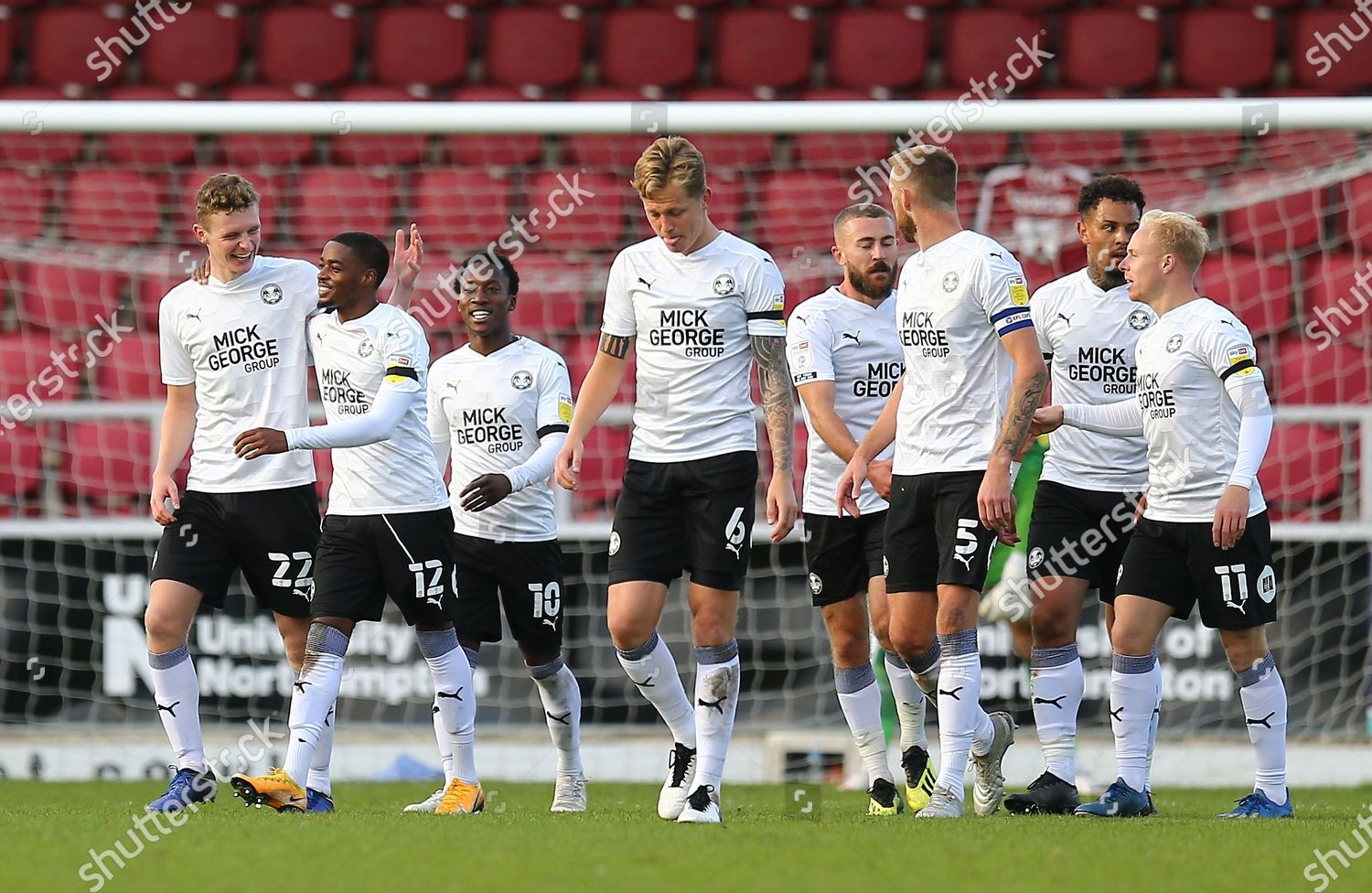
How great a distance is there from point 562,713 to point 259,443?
5.62ft

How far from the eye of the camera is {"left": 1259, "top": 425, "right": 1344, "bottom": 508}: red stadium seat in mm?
8664

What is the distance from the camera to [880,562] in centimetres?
624

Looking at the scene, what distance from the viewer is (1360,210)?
34.6 ft

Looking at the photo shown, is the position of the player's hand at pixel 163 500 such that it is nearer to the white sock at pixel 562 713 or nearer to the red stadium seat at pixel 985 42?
the white sock at pixel 562 713

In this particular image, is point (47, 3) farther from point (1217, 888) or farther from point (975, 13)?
point (1217, 888)

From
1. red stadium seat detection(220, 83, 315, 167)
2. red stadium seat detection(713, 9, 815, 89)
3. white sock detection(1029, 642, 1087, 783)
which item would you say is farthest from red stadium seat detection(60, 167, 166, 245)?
white sock detection(1029, 642, 1087, 783)

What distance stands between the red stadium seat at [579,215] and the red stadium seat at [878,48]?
7.37 feet

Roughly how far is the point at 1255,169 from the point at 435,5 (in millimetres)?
6214

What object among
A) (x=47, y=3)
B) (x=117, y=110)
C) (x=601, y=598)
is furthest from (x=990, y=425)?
(x=47, y=3)

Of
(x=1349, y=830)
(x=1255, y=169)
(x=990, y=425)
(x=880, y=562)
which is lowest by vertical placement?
(x=1349, y=830)

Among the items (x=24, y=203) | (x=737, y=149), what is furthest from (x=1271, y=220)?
(x=24, y=203)

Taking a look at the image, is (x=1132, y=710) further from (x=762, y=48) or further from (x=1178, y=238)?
(x=762, y=48)

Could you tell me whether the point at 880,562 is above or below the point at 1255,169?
below

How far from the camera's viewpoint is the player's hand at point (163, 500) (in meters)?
5.83
